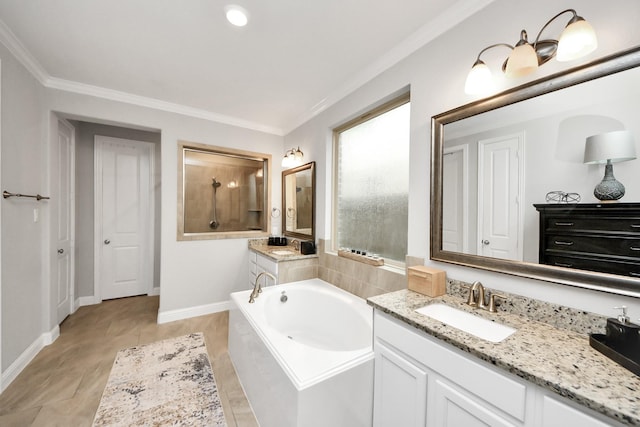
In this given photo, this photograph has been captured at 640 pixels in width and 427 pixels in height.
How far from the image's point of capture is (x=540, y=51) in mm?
1147

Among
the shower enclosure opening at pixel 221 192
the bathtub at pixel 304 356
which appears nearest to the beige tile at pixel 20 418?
the bathtub at pixel 304 356

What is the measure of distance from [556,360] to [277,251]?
2.55 meters

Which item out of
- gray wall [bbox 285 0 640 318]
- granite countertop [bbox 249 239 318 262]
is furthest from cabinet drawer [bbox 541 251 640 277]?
granite countertop [bbox 249 239 318 262]

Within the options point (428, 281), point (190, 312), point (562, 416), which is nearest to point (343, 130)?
point (428, 281)

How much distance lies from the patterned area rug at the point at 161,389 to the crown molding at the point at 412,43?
2.82 m

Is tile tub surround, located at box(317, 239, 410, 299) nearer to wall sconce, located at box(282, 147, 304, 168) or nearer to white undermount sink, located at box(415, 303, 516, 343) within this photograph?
white undermount sink, located at box(415, 303, 516, 343)

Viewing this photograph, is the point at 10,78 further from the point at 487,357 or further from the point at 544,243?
the point at 544,243

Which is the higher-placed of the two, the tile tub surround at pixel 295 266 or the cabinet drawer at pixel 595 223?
the cabinet drawer at pixel 595 223

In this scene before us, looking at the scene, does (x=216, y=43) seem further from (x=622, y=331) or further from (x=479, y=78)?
(x=622, y=331)

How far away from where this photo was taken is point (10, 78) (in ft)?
6.03

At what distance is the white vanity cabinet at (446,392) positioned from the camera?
2.56 feet

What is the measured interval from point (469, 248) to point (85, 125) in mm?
4693

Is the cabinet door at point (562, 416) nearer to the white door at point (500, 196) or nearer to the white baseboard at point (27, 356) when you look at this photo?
the white door at point (500, 196)

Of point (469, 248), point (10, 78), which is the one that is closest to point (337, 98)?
point (469, 248)
